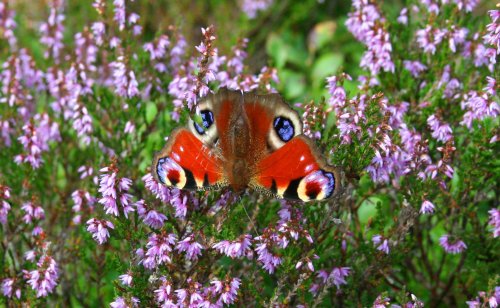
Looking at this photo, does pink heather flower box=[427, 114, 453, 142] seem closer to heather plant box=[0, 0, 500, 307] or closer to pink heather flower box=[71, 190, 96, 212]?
heather plant box=[0, 0, 500, 307]

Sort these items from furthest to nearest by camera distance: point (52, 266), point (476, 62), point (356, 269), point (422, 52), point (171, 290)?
1. point (422, 52)
2. point (476, 62)
3. point (356, 269)
4. point (52, 266)
5. point (171, 290)

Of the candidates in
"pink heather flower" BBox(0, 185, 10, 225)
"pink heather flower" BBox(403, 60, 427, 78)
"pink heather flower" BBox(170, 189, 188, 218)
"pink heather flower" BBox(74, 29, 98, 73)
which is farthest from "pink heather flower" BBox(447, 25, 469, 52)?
"pink heather flower" BBox(0, 185, 10, 225)

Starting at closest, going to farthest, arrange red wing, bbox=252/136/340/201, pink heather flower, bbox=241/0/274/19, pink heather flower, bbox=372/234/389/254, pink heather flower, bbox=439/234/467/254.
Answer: red wing, bbox=252/136/340/201
pink heather flower, bbox=372/234/389/254
pink heather flower, bbox=439/234/467/254
pink heather flower, bbox=241/0/274/19

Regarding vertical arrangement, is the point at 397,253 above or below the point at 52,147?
below

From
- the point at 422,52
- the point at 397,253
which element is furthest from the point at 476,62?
the point at 397,253

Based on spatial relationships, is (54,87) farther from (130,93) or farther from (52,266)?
(52,266)

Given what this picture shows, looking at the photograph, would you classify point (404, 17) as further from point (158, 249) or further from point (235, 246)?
point (158, 249)

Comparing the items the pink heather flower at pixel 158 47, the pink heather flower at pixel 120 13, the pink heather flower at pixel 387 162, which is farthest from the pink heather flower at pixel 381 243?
the pink heather flower at pixel 120 13

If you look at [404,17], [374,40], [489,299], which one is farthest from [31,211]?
[404,17]
